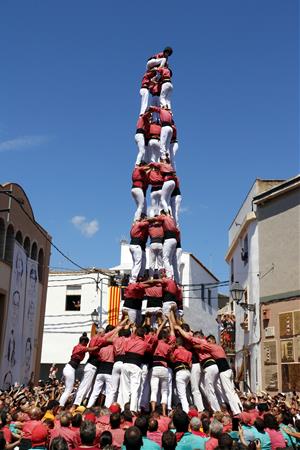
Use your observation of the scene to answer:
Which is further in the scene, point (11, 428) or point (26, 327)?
point (26, 327)

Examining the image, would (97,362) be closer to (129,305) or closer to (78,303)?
(129,305)

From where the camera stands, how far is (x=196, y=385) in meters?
12.1

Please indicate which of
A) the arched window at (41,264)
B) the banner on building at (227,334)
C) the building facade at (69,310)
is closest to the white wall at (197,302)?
the banner on building at (227,334)

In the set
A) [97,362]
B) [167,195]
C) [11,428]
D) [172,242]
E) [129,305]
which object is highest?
[167,195]

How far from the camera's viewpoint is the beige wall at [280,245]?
838 inches

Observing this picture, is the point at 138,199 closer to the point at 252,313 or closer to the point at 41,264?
the point at 252,313

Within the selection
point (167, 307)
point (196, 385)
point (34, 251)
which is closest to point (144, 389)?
point (196, 385)

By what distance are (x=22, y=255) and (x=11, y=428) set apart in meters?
18.9

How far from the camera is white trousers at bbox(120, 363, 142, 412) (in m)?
11.3

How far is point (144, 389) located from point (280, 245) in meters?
11.8

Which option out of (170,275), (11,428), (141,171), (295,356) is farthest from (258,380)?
(11,428)

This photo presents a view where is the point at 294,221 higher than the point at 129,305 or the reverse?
higher

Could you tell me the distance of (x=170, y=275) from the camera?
47.0 ft

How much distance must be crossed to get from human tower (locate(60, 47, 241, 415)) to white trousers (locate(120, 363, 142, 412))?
0.02m
